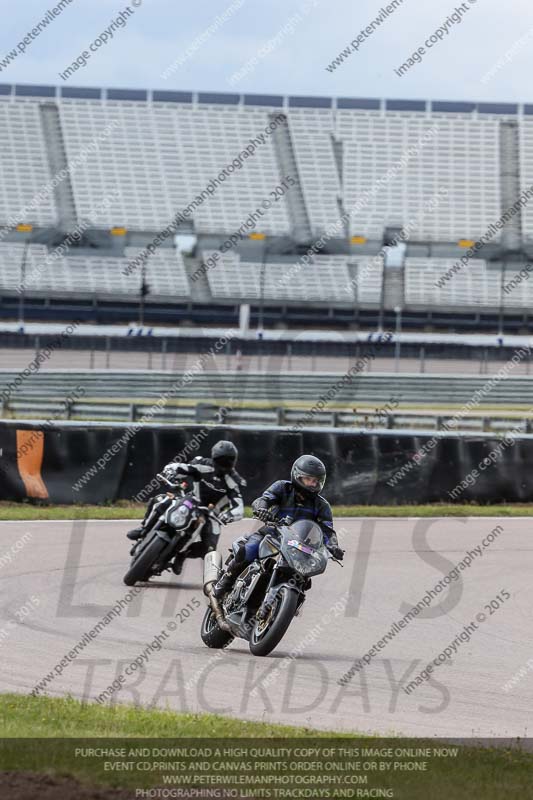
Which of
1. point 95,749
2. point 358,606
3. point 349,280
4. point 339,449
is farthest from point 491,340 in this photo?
point 95,749

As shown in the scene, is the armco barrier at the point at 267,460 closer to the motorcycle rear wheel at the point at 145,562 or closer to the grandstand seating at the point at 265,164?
the motorcycle rear wheel at the point at 145,562

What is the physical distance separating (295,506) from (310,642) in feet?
4.34

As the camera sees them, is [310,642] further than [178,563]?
No

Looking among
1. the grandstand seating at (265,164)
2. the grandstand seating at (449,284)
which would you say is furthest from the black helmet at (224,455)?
the grandstand seating at (265,164)

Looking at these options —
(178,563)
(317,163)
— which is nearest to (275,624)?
(178,563)

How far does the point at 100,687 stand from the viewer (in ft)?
26.4

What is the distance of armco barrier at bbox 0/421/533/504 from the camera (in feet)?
62.5

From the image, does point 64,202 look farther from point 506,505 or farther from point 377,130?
point 506,505

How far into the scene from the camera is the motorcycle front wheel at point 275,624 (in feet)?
29.1

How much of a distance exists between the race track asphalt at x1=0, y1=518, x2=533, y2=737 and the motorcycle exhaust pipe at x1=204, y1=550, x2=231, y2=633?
235 millimetres

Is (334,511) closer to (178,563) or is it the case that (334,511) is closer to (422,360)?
(178,563)

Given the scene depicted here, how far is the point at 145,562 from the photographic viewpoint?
12.3 metres

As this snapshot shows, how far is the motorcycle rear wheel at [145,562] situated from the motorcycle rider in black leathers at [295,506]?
8.42 feet

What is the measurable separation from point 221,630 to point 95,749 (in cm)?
358
